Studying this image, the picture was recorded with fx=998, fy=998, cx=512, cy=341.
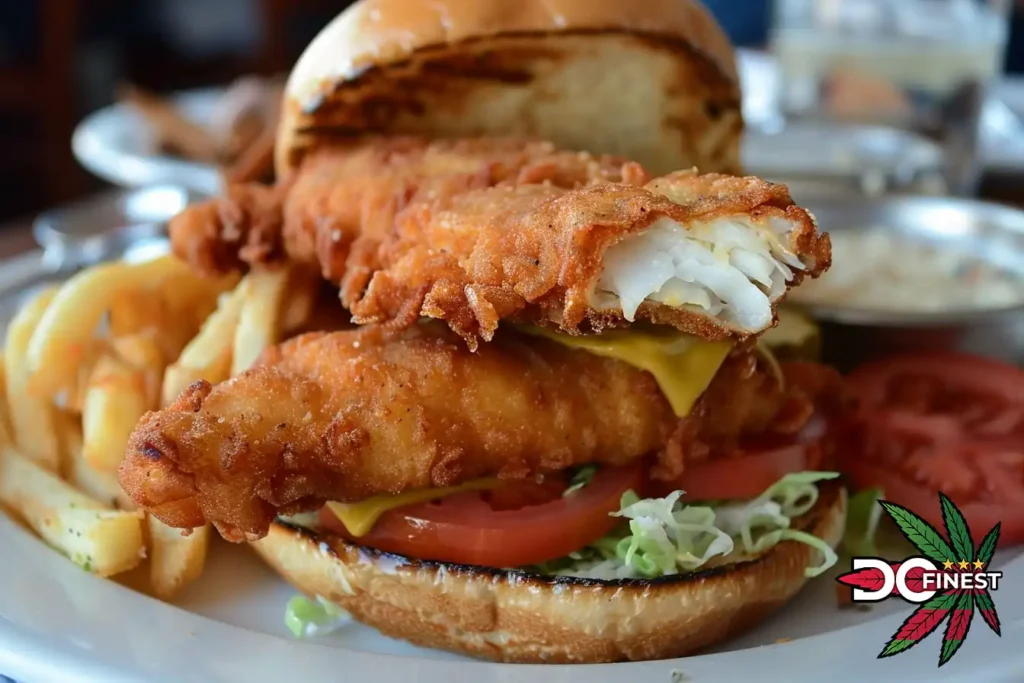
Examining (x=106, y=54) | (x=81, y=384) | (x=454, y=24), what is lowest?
(x=106, y=54)

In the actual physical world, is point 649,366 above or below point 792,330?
above

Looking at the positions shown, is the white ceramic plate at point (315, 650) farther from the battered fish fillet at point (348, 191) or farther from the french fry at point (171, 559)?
the battered fish fillet at point (348, 191)

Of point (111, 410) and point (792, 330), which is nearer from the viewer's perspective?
point (111, 410)

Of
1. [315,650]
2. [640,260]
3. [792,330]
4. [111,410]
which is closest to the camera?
[640,260]

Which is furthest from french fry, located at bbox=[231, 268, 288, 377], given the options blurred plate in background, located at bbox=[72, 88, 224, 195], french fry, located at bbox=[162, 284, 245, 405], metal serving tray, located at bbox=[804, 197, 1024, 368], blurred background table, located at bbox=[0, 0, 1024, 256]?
blurred background table, located at bbox=[0, 0, 1024, 256]

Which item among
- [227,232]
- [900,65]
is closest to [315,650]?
[227,232]

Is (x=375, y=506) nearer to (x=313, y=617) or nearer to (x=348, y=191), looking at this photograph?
(x=313, y=617)

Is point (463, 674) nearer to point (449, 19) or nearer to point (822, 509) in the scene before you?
point (822, 509)

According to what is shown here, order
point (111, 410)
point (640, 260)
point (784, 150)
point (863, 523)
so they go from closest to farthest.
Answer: point (640, 260), point (111, 410), point (863, 523), point (784, 150)
